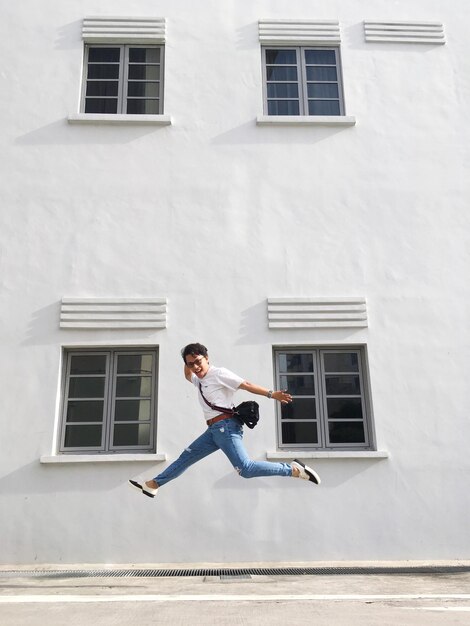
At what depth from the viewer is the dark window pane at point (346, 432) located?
7.75 metres

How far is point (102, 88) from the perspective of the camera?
911 centimetres

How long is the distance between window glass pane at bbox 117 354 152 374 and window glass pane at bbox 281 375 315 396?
177 cm

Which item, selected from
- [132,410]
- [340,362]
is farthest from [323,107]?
[132,410]

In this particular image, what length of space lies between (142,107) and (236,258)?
2.82m

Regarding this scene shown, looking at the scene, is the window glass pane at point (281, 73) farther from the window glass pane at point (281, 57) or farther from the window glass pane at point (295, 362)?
the window glass pane at point (295, 362)

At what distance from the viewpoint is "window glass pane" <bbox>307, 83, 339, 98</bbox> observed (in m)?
9.24

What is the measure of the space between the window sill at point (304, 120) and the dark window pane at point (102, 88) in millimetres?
2245

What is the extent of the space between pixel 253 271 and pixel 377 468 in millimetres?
2983

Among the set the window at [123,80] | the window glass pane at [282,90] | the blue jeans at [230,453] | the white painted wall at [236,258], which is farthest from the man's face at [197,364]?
the window glass pane at [282,90]

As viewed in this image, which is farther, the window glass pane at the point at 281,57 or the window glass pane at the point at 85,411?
the window glass pane at the point at 281,57

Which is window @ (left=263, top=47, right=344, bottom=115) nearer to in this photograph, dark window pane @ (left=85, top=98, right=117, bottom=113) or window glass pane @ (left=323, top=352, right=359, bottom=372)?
dark window pane @ (left=85, top=98, right=117, bottom=113)

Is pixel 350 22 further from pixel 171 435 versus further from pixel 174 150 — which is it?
pixel 171 435

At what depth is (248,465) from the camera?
5602 millimetres

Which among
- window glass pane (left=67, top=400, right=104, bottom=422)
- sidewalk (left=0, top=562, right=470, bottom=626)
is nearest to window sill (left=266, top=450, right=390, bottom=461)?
sidewalk (left=0, top=562, right=470, bottom=626)
